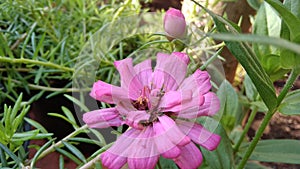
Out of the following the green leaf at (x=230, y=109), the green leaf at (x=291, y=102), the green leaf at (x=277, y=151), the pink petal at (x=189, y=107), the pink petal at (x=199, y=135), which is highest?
the pink petal at (x=189, y=107)

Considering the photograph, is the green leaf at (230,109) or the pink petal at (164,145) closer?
the pink petal at (164,145)

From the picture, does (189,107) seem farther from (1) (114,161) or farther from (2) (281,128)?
(2) (281,128)

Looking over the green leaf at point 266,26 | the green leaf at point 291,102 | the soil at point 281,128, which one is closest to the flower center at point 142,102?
the green leaf at point 291,102

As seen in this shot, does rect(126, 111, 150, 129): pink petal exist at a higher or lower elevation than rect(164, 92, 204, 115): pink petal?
lower

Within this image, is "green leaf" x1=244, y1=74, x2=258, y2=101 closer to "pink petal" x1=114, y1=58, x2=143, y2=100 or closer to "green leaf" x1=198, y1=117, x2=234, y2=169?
"green leaf" x1=198, y1=117, x2=234, y2=169

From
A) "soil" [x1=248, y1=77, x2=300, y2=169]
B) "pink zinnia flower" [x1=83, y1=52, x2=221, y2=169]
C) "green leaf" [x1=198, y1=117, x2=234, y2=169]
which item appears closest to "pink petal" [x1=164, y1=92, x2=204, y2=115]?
"pink zinnia flower" [x1=83, y1=52, x2=221, y2=169]

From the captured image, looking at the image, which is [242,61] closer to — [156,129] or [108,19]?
[156,129]

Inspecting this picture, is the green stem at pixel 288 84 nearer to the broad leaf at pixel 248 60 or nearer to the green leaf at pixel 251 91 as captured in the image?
the broad leaf at pixel 248 60
